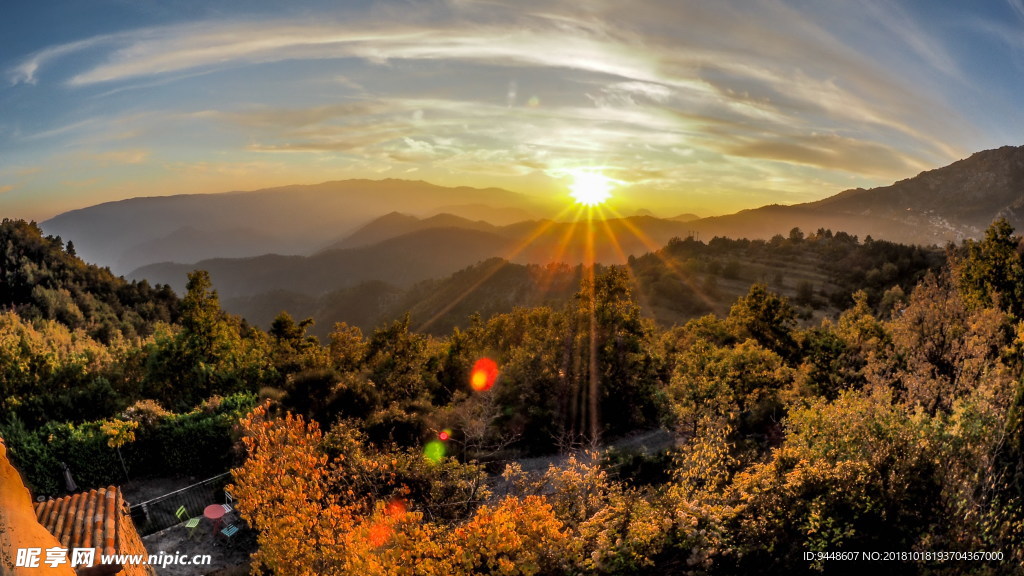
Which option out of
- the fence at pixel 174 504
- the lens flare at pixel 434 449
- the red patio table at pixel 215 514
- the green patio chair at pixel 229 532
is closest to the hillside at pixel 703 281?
the lens flare at pixel 434 449

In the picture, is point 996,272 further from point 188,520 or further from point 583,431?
point 188,520

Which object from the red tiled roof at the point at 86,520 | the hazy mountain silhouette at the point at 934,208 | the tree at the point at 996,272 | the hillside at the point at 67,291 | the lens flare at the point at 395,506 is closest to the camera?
the red tiled roof at the point at 86,520

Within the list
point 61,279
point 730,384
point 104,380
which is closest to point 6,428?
point 104,380

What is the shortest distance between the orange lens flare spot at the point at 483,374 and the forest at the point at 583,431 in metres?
0.20

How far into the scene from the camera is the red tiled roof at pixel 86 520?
7305 millimetres

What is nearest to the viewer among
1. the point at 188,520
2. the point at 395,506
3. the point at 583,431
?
the point at 395,506

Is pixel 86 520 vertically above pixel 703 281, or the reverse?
pixel 703 281

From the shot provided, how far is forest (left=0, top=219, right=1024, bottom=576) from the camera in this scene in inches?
350

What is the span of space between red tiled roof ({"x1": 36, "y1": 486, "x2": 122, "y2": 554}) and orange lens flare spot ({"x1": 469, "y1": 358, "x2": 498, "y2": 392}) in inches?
654

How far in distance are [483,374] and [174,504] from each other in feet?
46.4

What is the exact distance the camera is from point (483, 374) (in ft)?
86.5

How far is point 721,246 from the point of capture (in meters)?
97.9

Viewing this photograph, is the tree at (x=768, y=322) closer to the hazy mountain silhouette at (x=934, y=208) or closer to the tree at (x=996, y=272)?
the tree at (x=996, y=272)

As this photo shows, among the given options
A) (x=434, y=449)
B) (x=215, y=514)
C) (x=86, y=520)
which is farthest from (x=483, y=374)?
(x=86, y=520)
